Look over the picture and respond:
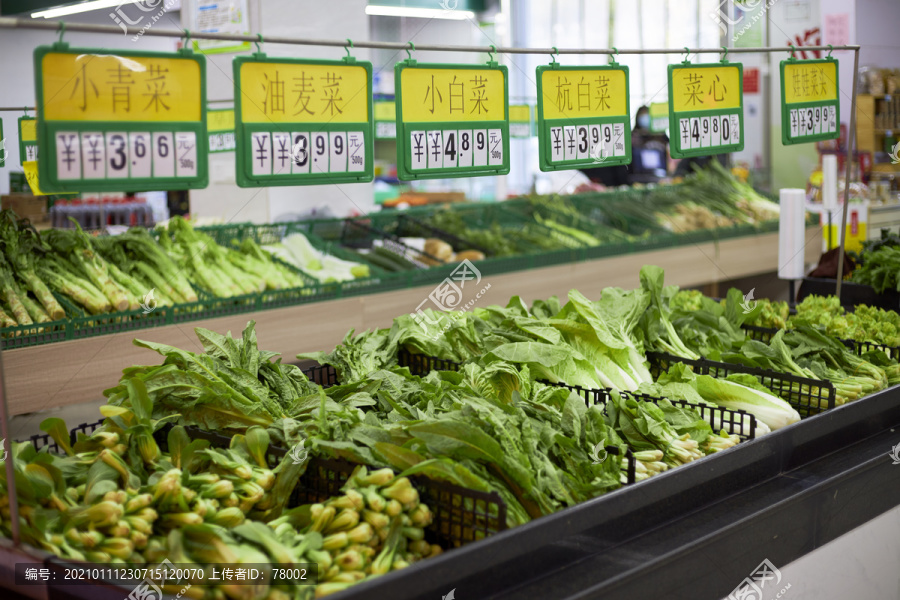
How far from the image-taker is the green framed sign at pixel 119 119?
1.79m

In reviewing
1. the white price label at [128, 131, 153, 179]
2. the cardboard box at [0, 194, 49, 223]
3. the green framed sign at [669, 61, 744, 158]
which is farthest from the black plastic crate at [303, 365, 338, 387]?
the cardboard box at [0, 194, 49, 223]

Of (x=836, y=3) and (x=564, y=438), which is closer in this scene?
(x=564, y=438)

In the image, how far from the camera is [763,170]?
10.5 m

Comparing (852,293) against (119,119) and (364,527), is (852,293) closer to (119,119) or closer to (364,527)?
(364,527)

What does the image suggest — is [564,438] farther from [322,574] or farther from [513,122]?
[513,122]

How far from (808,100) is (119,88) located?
2975 millimetres

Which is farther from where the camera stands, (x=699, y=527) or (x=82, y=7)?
(x=82, y=7)

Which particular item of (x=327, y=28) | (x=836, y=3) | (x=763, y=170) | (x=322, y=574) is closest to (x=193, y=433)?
(x=322, y=574)

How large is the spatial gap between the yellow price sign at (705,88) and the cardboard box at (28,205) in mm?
4869

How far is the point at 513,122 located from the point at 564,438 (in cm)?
582

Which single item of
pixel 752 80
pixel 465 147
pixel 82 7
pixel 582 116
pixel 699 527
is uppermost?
pixel 82 7

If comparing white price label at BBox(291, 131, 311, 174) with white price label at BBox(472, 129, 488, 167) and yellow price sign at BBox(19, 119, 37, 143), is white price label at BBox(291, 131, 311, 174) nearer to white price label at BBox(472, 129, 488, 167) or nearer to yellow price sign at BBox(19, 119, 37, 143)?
white price label at BBox(472, 129, 488, 167)

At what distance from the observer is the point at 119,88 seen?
1876mm

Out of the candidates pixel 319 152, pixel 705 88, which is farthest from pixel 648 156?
pixel 319 152
